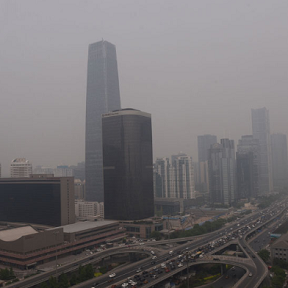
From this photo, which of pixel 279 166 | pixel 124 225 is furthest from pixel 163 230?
pixel 279 166

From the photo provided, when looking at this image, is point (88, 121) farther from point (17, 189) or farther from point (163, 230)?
point (163, 230)

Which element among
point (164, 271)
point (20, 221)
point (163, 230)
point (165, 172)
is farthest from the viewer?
point (165, 172)

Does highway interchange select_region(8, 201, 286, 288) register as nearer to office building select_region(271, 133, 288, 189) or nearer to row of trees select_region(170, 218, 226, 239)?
row of trees select_region(170, 218, 226, 239)

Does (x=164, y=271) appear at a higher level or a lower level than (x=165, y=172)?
lower

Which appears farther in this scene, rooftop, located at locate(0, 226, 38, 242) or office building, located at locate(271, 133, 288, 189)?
office building, located at locate(271, 133, 288, 189)

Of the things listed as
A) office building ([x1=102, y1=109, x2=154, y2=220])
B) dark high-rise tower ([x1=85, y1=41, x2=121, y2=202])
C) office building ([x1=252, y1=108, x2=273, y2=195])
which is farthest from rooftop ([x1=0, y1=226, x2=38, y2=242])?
office building ([x1=252, y1=108, x2=273, y2=195])

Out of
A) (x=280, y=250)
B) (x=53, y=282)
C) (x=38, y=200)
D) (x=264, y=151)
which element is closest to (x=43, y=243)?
(x=53, y=282)

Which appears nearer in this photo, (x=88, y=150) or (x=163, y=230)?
(x=163, y=230)
